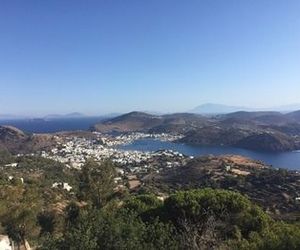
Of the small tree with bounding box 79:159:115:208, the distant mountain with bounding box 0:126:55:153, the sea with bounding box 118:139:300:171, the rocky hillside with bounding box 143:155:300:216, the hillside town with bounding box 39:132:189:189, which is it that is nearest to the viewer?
the small tree with bounding box 79:159:115:208

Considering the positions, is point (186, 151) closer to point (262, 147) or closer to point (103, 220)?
point (262, 147)

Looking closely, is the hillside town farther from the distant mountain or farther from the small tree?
the small tree

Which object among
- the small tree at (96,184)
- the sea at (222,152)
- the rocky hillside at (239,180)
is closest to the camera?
the small tree at (96,184)

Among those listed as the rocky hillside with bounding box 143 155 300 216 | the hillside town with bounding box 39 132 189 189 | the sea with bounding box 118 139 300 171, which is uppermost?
the rocky hillside with bounding box 143 155 300 216

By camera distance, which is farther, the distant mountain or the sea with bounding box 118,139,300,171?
the distant mountain

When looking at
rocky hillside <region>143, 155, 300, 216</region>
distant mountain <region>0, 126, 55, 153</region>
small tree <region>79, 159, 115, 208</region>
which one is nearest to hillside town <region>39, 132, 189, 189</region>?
distant mountain <region>0, 126, 55, 153</region>

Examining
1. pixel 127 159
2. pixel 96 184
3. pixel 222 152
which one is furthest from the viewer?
pixel 222 152

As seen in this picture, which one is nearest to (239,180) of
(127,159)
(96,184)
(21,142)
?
(96,184)

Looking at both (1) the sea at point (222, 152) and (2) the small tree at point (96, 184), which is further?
(1) the sea at point (222, 152)

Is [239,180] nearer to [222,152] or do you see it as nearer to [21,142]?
[222,152]

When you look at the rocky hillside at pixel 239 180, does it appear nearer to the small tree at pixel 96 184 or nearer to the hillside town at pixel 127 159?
the hillside town at pixel 127 159

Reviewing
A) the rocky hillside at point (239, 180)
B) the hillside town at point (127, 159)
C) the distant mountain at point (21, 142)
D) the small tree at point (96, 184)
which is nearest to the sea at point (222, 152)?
the hillside town at point (127, 159)
